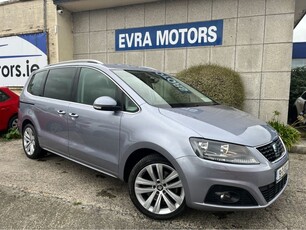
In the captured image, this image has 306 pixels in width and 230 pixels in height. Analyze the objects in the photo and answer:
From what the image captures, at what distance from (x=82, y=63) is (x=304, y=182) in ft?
11.6

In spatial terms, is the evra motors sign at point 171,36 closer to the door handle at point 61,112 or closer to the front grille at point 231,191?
the door handle at point 61,112

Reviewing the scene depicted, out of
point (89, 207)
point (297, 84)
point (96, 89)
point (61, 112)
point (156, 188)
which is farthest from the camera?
point (297, 84)

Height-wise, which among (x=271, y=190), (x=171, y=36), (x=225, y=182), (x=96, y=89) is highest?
(x=171, y=36)

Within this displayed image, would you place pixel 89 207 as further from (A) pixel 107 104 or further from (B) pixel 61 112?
(B) pixel 61 112

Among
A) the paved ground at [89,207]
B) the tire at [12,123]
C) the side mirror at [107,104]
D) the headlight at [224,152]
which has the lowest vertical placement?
the paved ground at [89,207]

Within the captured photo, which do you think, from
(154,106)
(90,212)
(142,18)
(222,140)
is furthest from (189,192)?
(142,18)

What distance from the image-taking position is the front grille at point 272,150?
250 cm

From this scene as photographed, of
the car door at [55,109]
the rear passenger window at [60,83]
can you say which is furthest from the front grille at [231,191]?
the rear passenger window at [60,83]

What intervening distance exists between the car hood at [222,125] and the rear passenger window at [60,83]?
5.51ft

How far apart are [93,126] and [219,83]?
3.80 metres

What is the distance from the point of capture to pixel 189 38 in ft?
23.6

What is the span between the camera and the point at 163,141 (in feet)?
8.37

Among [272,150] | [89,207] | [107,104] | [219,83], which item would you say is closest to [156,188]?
[89,207]

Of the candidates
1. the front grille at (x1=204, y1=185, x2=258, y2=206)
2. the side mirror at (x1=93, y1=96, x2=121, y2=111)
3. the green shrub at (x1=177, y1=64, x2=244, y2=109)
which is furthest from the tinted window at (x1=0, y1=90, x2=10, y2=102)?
the front grille at (x1=204, y1=185, x2=258, y2=206)
